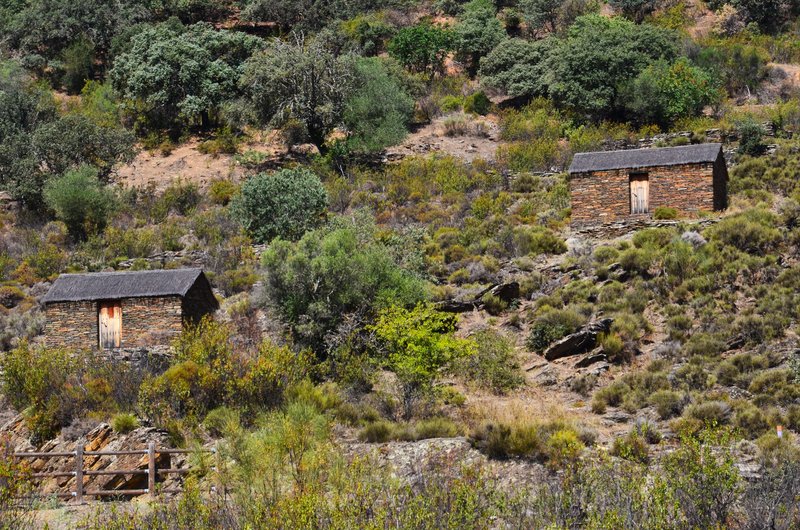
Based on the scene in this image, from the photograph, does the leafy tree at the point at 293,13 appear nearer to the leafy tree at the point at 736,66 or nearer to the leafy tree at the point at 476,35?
the leafy tree at the point at 476,35

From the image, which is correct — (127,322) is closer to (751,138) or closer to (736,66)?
(751,138)

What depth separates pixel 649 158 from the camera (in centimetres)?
4153

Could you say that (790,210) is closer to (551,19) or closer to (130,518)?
(130,518)

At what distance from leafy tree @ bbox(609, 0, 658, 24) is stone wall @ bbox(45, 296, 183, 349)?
44.9 meters

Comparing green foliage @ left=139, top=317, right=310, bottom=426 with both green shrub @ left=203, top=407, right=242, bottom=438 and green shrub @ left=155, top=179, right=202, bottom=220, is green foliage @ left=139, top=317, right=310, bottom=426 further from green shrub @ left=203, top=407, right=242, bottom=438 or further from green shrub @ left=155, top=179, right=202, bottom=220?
green shrub @ left=155, top=179, right=202, bottom=220

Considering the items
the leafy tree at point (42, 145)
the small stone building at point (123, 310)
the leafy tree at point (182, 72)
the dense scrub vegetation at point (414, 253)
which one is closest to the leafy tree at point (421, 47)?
the dense scrub vegetation at point (414, 253)

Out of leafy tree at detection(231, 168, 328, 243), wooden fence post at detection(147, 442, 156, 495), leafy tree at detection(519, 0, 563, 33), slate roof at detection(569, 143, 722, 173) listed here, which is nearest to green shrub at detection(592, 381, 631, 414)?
wooden fence post at detection(147, 442, 156, 495)

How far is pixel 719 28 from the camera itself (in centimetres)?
6925

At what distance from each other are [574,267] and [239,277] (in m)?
12.5

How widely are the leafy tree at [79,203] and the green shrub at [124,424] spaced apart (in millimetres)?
→ 21506

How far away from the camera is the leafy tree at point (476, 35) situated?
6750 centimetres

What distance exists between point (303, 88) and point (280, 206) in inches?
434

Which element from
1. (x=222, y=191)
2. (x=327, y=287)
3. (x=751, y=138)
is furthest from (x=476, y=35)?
(x=327, y=287)

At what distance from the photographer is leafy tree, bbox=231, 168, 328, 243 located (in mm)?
45875
